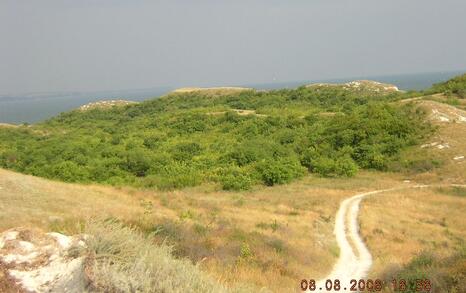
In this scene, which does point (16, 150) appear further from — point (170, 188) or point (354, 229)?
point (354, 229)

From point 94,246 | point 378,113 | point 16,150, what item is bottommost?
point 16,150

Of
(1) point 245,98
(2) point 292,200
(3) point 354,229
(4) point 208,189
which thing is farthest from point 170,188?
(1) point 245,98

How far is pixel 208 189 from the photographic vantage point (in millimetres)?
33562

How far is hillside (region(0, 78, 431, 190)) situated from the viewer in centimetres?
3859

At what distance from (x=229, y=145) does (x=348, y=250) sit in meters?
34.5

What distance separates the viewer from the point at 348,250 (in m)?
17.7

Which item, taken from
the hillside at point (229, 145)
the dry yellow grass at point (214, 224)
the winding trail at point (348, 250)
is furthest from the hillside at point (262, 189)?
the winding trail at point (348, 250)

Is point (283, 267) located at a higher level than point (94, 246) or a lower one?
lower

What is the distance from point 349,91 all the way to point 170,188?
166 feet

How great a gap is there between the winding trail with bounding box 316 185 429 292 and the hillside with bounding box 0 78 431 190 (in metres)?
10.5

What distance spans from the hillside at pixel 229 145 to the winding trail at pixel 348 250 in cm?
1053
